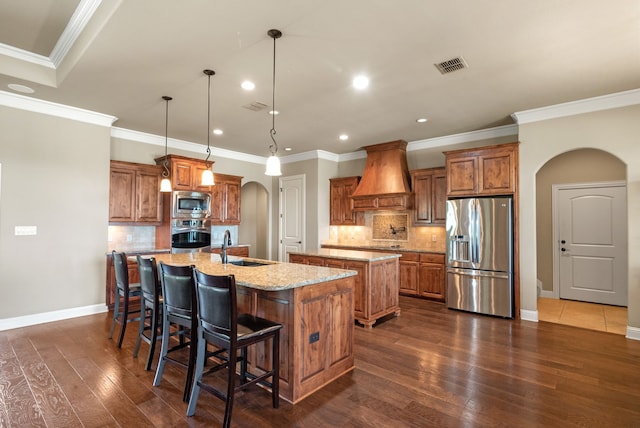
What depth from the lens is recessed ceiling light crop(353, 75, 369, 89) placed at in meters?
3.56

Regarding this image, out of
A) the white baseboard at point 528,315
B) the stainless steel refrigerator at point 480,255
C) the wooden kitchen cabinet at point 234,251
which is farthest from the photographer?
the wooden kitchen cabinet at point 234,251

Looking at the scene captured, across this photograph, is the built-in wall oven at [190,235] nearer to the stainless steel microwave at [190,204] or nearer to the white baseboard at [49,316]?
the stainless steel microwave at [190,204]

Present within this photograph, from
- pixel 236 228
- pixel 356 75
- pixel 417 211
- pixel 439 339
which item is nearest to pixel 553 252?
pixel 417 211

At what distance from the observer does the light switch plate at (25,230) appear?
416 centimetres

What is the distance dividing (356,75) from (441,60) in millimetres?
863

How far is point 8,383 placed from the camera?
2.71m

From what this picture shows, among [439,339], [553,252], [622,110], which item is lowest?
[439,339]

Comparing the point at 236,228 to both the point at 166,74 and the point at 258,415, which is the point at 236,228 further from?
the point at 258,415

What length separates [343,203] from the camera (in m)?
7.21

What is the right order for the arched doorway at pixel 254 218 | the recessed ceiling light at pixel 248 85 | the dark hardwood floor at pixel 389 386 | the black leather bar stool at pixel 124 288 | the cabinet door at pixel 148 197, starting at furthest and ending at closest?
the arched doorway at pixel 254 218 < the cabinet door at pixel 148 197 < the recessed ceiling light at pixel 248 85 < the black leather bar stool at pixel 124 288 < the dark hardwood floor at pixel 389 386

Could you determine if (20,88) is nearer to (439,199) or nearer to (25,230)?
(25,230)

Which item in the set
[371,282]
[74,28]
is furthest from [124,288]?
[371,282]

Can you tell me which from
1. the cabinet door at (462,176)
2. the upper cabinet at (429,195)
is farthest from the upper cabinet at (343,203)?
the cabinet door at (462,176)

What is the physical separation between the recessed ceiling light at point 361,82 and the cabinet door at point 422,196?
2810 mm
